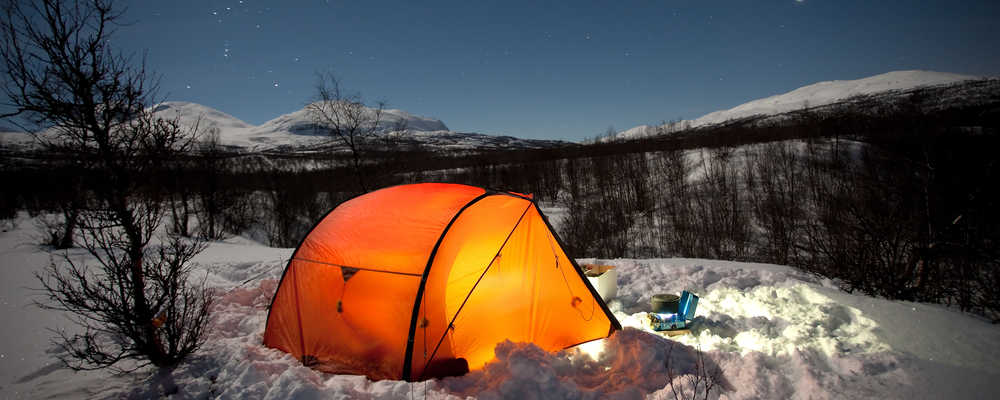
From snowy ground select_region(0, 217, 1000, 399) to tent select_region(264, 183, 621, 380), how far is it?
11.5 inches

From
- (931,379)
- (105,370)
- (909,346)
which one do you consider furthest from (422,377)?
(909,346)

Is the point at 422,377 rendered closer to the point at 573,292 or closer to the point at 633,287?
the point at 573,292

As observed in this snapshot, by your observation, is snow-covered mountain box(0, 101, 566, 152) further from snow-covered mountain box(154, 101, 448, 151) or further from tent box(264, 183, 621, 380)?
tent box(264, 183, 621, 380)

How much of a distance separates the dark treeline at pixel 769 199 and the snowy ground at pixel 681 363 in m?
1.55

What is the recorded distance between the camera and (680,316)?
4.86 m

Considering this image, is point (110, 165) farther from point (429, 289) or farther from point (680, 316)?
point (680, 316)

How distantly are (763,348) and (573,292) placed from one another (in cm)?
213

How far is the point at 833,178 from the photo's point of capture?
19891mm

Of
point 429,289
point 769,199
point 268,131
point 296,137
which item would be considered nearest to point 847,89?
point 769,199

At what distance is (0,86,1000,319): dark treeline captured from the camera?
5406 mm

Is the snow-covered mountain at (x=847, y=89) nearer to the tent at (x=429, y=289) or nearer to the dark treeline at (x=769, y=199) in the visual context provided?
the dark treeline at (x=769, y=199)

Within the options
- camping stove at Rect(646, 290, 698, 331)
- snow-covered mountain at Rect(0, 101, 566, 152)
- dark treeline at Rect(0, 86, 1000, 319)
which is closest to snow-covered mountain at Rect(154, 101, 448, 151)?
snow-covered mountain at Rect(0, 101, 566, 152)

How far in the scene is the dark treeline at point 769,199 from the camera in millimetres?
5406

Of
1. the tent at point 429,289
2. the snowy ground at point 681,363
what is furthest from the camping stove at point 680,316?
the tent at point 429,289
